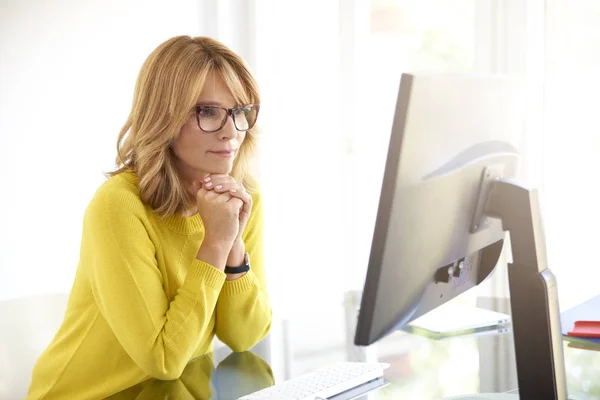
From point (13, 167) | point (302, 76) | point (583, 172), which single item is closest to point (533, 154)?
point (583, 172)

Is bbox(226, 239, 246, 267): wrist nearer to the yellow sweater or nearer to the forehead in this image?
the yellow sweater

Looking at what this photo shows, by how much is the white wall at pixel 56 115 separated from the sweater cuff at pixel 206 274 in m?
1.49

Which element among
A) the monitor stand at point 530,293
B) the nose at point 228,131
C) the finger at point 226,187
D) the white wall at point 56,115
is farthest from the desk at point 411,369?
the white wall at point 56,115

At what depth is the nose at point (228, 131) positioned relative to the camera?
1585 mm

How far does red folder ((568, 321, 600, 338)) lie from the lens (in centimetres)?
152

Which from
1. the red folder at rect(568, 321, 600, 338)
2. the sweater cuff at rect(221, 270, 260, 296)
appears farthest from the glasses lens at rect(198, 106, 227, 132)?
the red folder at rect(568, 321, 600, 338)

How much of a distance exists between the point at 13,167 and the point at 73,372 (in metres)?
1.45

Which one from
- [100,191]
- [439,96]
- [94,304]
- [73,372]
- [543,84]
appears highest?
[543,84]

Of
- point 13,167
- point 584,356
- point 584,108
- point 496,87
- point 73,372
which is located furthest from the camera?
point 13,167

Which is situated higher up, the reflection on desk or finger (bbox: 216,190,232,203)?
finger (bbox: 216,190,232,203)

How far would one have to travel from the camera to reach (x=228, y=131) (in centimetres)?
159

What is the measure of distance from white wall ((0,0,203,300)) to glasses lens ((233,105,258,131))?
4.70ft

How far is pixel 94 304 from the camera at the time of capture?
1562 mm

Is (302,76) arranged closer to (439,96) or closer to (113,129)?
(113,129)
